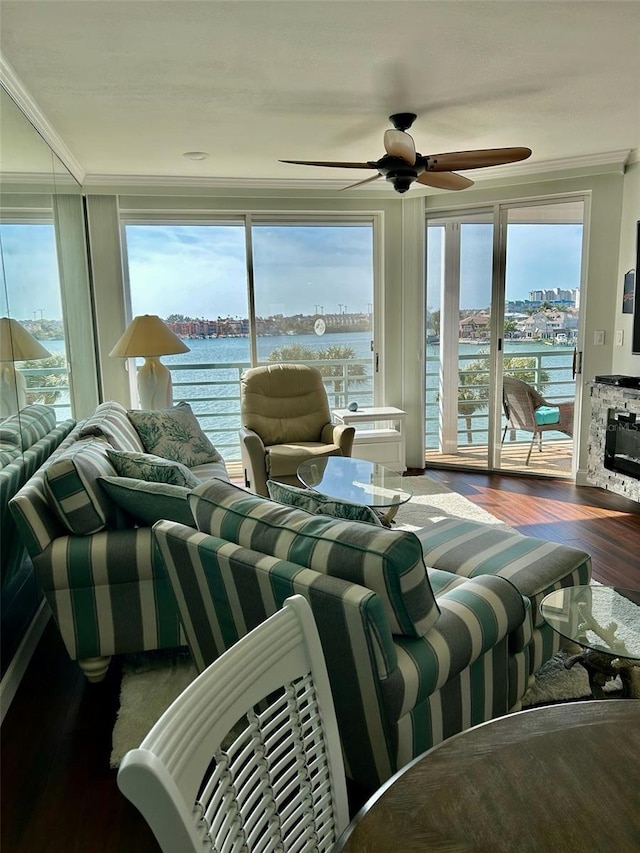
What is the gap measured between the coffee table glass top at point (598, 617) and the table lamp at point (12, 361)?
217cm

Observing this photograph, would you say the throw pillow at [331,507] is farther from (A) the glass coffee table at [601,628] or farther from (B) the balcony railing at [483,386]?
(B) the balcony railing at [483,386]

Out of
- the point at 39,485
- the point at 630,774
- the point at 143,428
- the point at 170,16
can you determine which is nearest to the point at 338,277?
the point at 143,428

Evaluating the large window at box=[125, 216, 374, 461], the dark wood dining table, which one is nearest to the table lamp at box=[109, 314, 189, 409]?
the large window at box=[125, 216, 374, 461]

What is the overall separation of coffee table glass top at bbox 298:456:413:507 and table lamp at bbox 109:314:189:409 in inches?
52.7

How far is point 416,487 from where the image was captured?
5.07 meters

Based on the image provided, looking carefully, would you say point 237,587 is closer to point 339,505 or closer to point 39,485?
point 339,505

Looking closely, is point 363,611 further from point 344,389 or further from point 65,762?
point 344,389

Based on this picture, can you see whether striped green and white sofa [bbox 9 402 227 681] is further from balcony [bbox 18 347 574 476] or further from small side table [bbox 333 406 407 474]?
balcony [bbox 18 347 574 476]

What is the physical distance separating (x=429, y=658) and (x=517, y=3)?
2301 millimetres

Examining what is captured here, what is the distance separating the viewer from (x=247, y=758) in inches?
37.8

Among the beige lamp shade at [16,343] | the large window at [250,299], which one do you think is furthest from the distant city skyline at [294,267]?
the beige lamp shade at [16,343]

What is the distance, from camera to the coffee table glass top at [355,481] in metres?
3.25

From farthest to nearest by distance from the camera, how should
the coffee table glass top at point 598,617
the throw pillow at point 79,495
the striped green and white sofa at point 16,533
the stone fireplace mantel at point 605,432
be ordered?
the stone fireplace mantel at point 605,432 < the striped green and white sofa at point 16,533 < the throw pillow at point 79,495 < the coffee table glass top at point 598,617

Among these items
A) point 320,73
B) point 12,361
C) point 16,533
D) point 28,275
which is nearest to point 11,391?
point 12,361
